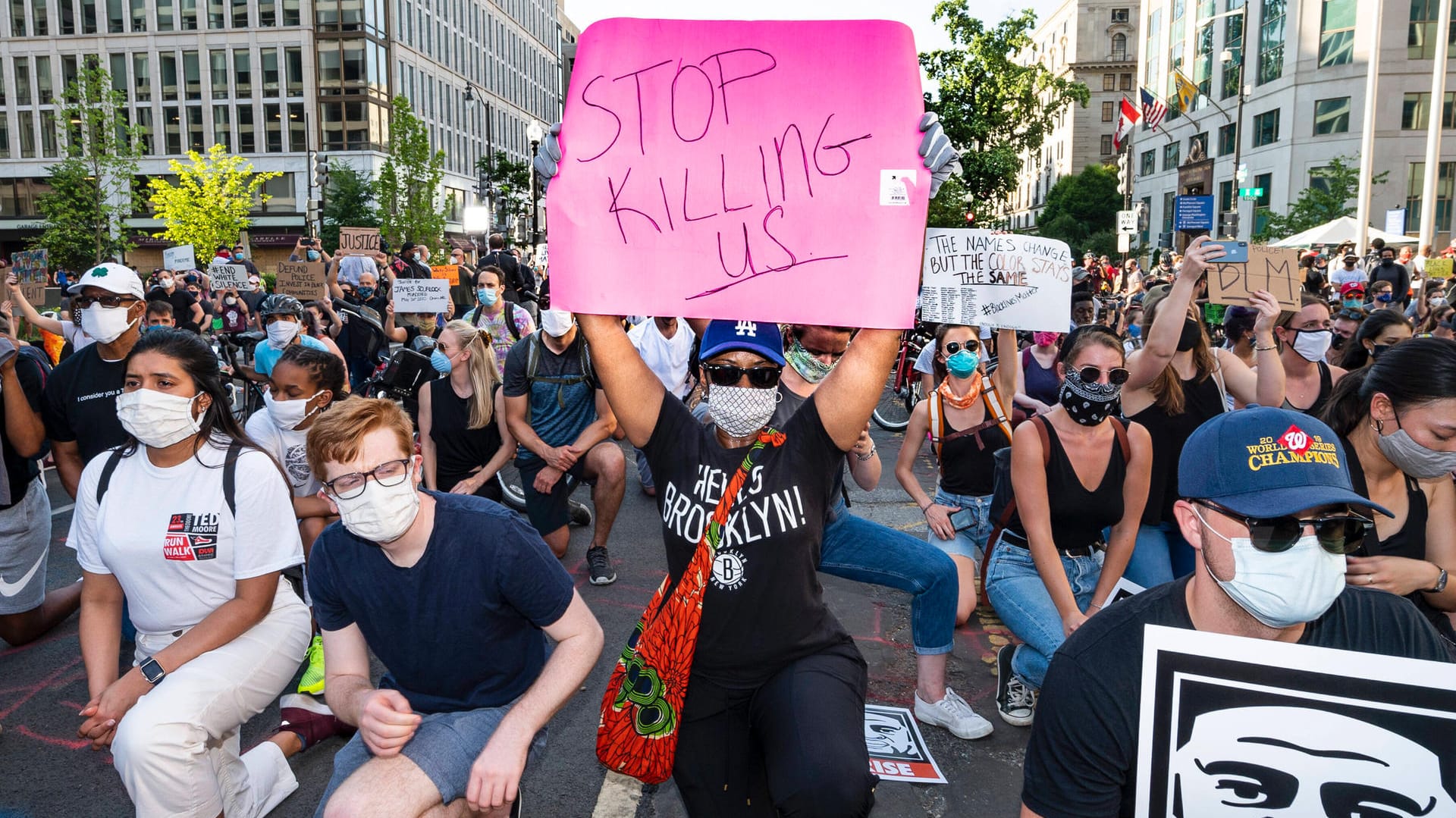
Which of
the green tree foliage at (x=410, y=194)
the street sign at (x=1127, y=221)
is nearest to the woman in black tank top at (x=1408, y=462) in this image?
the street sign at (x=1127, y=221)

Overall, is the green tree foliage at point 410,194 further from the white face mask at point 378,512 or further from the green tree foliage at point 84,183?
the white face mask at point 378,512

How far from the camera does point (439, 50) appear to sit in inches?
2958

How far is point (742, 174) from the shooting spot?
8.38 ft

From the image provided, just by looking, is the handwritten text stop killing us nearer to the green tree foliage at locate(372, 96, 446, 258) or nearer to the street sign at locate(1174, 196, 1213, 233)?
the street sign at locate(1174, 196, 1213, 233)

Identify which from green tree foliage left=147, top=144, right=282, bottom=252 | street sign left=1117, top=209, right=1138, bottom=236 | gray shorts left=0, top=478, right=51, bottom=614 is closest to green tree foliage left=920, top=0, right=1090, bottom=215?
street sign left=1117, top=209, right=1138, bottom=236

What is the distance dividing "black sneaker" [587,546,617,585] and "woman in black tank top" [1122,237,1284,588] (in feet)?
11.0

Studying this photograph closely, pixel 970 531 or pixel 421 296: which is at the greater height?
pixel 421 296

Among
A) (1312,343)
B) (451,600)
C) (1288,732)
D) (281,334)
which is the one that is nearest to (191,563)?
(451,600)

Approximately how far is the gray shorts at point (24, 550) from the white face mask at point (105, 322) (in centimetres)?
92

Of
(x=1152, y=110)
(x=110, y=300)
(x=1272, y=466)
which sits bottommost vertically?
(x=1272, y=466)

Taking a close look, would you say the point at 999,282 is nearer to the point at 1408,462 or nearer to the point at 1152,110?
the point at 1408,462

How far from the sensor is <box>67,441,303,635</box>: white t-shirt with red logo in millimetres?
3338

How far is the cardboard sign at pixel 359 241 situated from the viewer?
1841 centimetres

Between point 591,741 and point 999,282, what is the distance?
3.53 metres
